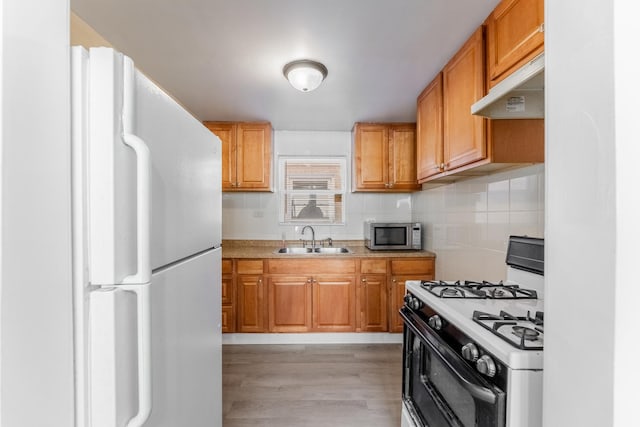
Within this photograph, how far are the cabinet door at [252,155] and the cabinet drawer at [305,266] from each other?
0.85 metres

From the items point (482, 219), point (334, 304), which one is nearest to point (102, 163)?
point (482, 219)

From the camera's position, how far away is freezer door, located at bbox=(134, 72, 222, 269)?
81 centimetres

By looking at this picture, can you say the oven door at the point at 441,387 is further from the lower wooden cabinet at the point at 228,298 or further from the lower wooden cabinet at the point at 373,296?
the lower wooden cabinet at the point at 228,298

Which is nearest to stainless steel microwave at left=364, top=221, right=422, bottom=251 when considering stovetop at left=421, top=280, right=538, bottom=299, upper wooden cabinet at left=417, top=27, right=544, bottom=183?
upper wooden cabinet at left=417, top=27, right=544, bottom=183

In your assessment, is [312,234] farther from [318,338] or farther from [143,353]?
[143,353]

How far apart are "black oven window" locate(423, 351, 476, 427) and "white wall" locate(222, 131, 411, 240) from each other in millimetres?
2386

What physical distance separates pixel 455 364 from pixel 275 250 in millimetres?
2513

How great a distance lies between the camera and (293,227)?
11.8ft

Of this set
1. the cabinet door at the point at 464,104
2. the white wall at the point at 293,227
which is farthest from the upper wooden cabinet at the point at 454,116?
the white wall at the point at 293,227

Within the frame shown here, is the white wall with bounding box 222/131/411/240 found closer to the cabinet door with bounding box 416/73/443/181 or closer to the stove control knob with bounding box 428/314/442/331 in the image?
the cabinet door with bounding box 416/73/443/181
